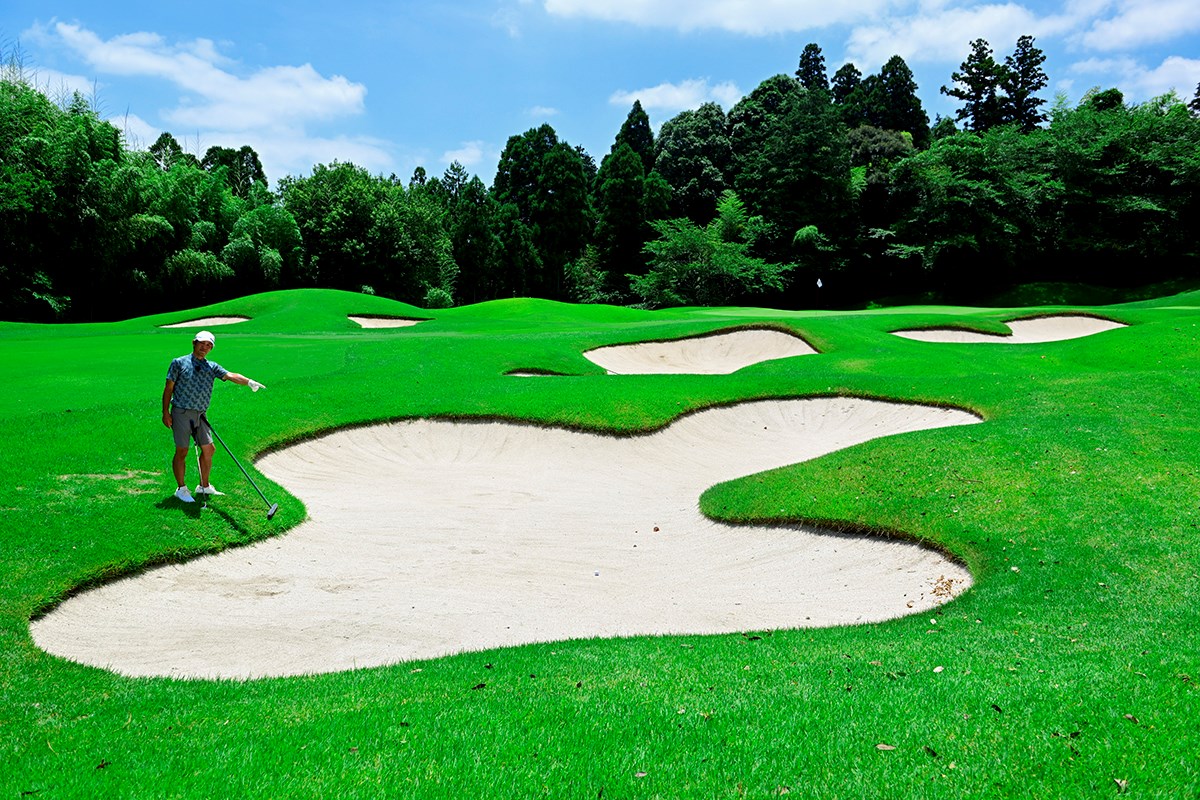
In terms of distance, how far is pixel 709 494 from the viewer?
1518cm

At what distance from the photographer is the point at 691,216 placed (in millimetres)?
82688

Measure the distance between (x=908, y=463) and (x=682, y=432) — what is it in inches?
256

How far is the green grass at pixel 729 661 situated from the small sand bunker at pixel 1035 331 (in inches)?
628

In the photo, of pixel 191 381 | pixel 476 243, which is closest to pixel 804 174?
pixel 476 243

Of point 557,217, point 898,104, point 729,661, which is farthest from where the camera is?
point 898,104

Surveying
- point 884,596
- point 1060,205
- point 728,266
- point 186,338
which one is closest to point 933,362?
point 884,596

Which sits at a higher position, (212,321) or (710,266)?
(710,266)

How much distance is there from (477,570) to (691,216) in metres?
75.0

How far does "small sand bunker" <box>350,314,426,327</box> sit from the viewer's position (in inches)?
1777

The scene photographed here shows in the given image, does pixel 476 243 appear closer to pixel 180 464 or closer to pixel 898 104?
pixel 898 104

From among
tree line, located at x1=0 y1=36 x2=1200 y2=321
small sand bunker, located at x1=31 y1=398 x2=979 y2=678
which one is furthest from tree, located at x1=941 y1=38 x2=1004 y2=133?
small sand bunker, located at x1=31 y1=398 x2=979 y2=678

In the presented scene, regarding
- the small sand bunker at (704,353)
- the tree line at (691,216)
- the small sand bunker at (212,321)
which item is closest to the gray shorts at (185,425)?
the small sand bunker at (704,353)

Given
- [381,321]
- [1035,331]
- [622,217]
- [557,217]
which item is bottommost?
[1035,331]

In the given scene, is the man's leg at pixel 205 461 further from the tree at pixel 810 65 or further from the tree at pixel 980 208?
the tree at pixel 810 65
